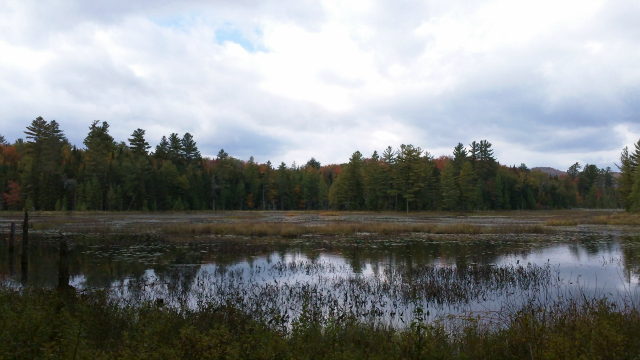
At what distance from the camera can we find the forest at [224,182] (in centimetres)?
7588

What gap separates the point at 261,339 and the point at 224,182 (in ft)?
327

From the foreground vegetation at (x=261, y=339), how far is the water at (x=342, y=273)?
1456mm

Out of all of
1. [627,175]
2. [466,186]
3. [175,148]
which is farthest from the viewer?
[175,148]

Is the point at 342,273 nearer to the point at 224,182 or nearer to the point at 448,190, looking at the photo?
the point at 448,190

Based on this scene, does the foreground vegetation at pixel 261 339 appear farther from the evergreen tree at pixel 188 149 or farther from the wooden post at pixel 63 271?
the evergreen tree at pixel 188 149

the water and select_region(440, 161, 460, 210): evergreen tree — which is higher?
select_region(440, 161, 460, 210): evergreen tree

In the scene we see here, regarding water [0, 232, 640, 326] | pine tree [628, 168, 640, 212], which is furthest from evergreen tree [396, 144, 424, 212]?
water [0, 232, 640, 326]

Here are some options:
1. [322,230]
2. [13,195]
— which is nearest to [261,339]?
[322,230]

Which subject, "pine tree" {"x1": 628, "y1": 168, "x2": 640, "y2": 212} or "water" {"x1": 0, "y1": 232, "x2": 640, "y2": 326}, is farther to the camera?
"pine tree" {"x1": 628, "y1": 168, "x2": 640, "y2": 212}

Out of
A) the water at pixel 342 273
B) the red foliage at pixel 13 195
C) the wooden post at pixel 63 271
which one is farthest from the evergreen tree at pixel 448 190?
the red foliage at pixel 13 195

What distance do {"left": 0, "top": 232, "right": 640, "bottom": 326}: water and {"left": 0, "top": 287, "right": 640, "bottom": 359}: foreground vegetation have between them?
146cm

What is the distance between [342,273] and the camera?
1697cm

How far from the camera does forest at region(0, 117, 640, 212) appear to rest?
75875 mm

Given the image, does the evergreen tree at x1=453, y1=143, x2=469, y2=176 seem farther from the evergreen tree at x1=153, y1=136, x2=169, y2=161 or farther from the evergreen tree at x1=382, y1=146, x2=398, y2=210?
the evergreen tree at x1=153, y1=136, x2=169, y2=161
